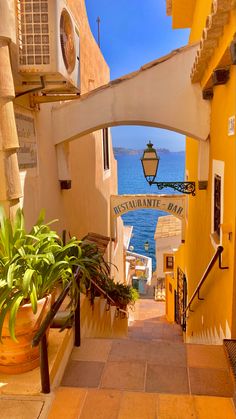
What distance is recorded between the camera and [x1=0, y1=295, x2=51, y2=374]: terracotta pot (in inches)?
105

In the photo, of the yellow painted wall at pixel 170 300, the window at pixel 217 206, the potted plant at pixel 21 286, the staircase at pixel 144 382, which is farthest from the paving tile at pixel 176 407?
the yellow painted wall at pixel 170 300

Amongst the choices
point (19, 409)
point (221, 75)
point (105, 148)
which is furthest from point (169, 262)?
point (19, 409)

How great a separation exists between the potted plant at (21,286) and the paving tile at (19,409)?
287mm

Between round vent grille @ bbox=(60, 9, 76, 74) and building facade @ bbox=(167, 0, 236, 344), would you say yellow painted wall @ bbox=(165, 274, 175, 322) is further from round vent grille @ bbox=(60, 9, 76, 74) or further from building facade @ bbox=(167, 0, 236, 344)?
round vent grille @ bbox=(60, 9, 76, 74)

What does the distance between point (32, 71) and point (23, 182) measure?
129 cm

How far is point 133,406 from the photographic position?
8.29 feet

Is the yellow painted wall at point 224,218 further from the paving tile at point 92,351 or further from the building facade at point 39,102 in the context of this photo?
the building facade at point 39,102

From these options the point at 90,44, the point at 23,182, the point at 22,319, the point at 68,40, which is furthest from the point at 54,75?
the point at 90,44

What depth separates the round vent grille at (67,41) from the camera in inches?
144

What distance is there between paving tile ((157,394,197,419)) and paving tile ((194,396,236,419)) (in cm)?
4

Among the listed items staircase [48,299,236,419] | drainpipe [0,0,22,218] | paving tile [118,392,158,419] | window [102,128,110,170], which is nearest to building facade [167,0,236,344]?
staircase [48,299,236,419]

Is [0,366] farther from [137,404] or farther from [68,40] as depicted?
[68,40]

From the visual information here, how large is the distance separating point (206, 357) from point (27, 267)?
5.70 feet

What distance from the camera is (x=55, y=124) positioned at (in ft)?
17.6
